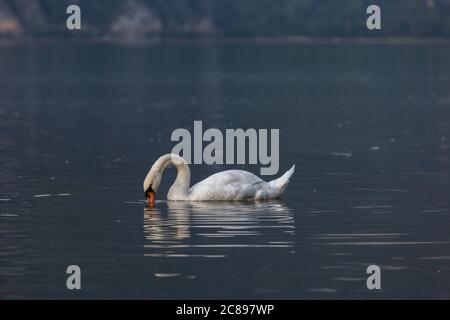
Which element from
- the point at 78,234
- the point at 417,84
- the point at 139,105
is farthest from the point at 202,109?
the point at 78,234

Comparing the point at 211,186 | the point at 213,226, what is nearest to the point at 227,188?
the point at 211,186

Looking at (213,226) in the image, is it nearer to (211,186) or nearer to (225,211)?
(225,211)

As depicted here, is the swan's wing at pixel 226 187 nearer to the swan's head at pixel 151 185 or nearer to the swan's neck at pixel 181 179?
the swan's neck at pixel 181 179

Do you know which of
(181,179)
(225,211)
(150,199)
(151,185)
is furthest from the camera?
(181,179)

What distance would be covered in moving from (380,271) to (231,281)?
2.27 m

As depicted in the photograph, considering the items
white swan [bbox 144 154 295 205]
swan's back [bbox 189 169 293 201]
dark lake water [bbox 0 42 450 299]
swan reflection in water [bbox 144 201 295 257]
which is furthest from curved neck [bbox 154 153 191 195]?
dark lake water [bbox 0 42 450 299]

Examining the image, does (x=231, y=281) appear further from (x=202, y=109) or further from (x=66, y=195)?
(x=202, y=109)

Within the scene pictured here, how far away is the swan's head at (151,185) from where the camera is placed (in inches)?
1230

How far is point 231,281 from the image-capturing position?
923 inches

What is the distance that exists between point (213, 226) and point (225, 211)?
6.68ft

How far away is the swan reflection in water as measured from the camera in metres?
26.5

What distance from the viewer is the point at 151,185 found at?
31438 mm

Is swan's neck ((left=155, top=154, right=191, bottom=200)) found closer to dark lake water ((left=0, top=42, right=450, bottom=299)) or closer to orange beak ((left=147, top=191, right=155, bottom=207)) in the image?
dark lake water ((left=0, top=42, right=450, bottom=299))
